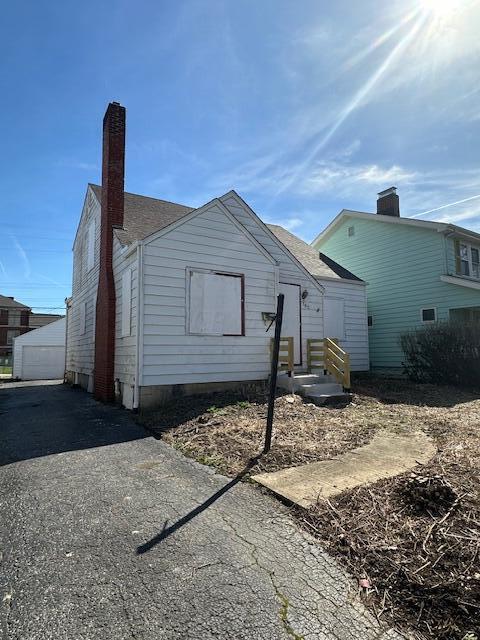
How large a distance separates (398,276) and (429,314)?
226 centimetres

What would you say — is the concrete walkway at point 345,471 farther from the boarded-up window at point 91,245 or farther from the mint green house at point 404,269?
the boarded-up window at point 91,245

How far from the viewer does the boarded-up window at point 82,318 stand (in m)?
15.1

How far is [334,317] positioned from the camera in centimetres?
1466

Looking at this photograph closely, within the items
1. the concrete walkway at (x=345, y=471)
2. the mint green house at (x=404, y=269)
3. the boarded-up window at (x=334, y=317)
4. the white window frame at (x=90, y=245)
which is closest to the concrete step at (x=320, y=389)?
the concrete walkway at (x=345, y=471)

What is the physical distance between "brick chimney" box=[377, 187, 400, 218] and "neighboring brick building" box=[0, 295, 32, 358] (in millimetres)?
40419

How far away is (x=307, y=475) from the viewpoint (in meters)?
4.42

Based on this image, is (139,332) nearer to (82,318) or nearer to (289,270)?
(289,270)

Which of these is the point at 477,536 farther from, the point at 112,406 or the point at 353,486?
the point at 112,406

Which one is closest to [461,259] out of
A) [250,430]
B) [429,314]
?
[429,314]

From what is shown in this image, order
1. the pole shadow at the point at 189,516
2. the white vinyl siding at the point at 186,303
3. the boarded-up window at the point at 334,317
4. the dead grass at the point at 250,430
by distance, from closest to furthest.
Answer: the pole shadow at the point at 189,516, the dead grass at the point at 250,430, the white vinyl siding at the point at 186,303, the boarded-up window at the point at 334,317

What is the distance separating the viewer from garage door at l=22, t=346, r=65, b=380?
26.5 meters

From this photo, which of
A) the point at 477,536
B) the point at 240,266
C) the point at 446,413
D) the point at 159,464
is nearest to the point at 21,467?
the point at 159,464

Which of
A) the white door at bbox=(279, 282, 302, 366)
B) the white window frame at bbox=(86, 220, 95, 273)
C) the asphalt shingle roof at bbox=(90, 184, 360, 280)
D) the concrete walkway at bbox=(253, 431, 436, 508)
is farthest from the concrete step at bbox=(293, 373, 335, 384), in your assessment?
the white window frame at bbox=(86, 220, 95, 273)

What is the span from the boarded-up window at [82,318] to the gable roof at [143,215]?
4307mm
